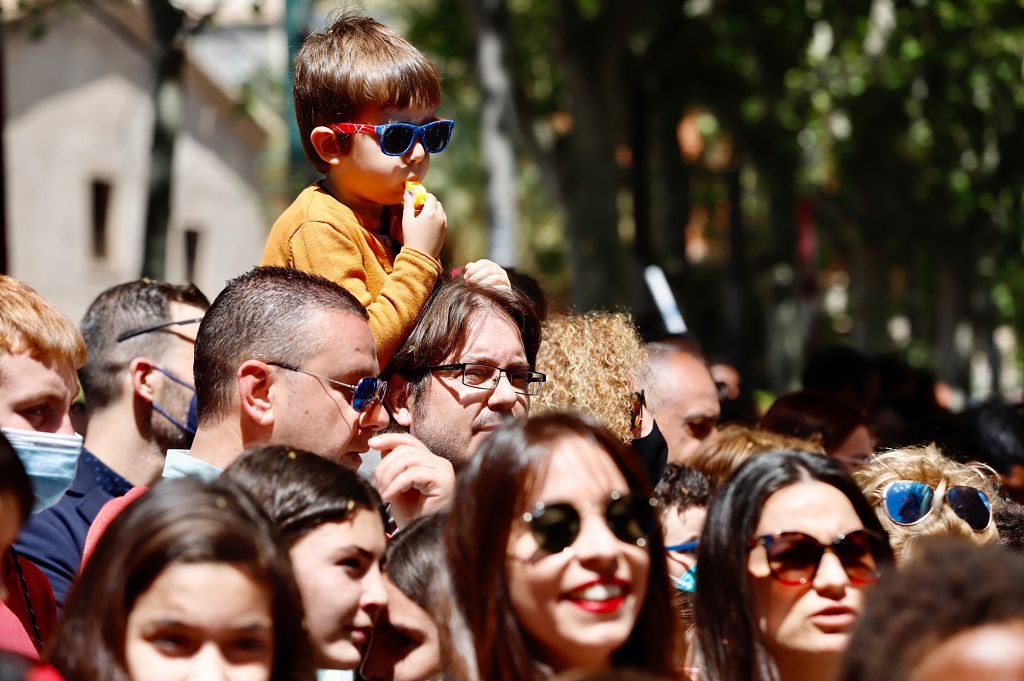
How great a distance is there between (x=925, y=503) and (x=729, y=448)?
94 cm

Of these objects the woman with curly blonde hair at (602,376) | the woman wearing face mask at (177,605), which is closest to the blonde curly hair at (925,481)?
the woman with curly blonde hair at (602,376)

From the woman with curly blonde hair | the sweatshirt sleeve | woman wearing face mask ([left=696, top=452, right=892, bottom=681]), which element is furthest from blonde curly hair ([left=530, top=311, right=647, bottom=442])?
woman wearing face mask ([left=696, top=452, right=892, bottom=681])

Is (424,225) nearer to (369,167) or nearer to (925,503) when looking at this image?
(369,167)

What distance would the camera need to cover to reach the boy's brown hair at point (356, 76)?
433 centimetres

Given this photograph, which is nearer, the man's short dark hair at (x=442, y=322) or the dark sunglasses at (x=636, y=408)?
the man's short dark hair at (x=442, y=322)

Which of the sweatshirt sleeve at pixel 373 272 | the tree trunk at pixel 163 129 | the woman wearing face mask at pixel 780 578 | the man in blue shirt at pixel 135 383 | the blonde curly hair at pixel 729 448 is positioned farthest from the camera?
the tree trunk at pixel 163 129

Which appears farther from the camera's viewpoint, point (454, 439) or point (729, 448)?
point (729, 448)

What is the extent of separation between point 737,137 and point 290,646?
20893 mm

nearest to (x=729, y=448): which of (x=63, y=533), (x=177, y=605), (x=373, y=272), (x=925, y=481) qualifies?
(x=925, y=481)

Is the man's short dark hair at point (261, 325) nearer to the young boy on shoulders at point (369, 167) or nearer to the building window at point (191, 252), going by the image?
the young boy on shoulders at point (369, 167)

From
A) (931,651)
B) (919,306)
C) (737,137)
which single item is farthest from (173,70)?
(919,306)

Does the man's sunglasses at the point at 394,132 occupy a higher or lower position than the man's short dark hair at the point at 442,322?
higher

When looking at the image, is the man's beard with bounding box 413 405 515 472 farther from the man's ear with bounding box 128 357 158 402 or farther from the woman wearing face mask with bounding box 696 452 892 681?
the man's ear with bounding box 128 357 158 402

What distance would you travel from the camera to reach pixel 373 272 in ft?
14.6
